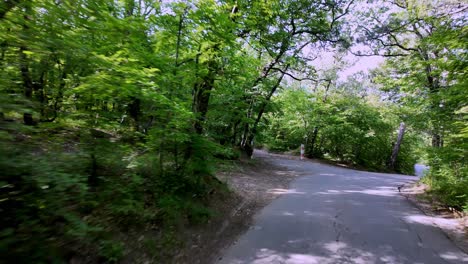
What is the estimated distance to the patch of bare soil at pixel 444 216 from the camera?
525 centimetres

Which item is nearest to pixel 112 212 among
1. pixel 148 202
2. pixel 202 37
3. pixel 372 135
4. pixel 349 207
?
pixel 148 202

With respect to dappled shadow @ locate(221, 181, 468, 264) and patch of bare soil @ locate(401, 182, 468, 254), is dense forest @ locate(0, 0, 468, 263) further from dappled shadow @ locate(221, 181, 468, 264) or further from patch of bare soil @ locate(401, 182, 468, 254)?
dappled shadow @ locate(221, 181, 468, 264)

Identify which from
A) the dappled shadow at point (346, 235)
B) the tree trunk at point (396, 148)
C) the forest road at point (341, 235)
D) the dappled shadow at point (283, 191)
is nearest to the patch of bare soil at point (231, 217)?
the dappled shadow at point (283, 191)

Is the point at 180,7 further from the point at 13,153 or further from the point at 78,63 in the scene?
the point at 13,153

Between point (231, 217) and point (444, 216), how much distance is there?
577cm

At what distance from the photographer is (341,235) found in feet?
16.5

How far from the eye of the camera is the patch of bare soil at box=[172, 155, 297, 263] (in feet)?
13.5

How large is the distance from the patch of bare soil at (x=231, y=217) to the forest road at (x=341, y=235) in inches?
9.1

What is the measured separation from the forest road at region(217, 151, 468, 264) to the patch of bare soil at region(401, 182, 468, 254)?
7.1 inches

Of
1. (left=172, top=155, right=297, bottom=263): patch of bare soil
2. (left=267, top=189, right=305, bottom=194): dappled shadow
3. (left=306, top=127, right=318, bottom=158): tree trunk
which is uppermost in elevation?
(left=306, top=127, right=318, bottom=158): tree trunk

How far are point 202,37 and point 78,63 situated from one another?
2795 mm

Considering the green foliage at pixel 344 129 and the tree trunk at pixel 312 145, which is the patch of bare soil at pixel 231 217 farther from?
the tree trunk at pixel 312 145

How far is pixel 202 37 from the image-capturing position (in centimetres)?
535

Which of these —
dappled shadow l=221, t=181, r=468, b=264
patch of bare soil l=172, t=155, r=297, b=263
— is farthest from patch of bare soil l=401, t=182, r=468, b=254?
patch of bare soil l=172, t=155, r=297, b=263
